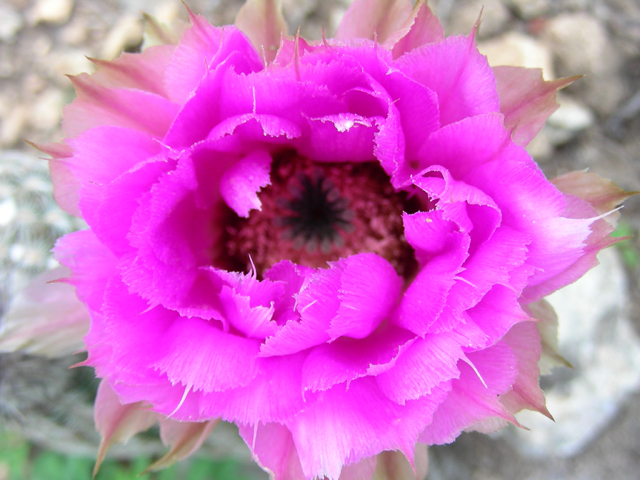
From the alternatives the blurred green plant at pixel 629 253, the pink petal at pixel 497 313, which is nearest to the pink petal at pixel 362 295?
the pink petal at pixel 497 313

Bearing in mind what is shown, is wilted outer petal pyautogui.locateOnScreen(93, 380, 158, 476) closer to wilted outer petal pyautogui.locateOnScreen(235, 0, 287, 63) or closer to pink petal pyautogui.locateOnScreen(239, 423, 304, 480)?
pink petal pyautogui.locateOnScreen(239, 423, 304, 480)

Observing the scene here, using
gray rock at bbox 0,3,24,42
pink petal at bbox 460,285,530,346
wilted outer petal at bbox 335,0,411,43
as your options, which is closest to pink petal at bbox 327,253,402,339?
pink petal at bbox 460,285,530,346

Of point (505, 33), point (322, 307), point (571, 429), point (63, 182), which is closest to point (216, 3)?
point (505, 33)

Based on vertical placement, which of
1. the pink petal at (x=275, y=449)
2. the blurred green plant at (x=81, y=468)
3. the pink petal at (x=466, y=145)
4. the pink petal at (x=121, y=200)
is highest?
the pink petal at (x=466, y=145)

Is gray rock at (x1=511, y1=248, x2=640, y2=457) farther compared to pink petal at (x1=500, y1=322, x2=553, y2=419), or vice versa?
gray rock at (x1=511, y1=248, x2=640, y2=457)

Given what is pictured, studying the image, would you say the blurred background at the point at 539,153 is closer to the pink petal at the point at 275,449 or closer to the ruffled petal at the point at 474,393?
the pink petal at the point at 275,449

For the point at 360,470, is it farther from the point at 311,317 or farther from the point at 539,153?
the point at 539,153

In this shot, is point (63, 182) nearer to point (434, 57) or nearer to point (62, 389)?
point (434, 57)
